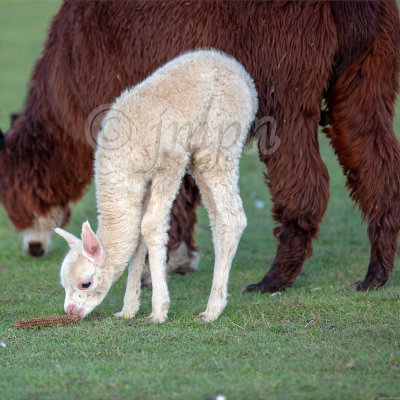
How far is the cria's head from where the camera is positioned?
13.2 ft

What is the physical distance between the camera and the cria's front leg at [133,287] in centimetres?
438

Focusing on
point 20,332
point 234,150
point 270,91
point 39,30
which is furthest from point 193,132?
point 39,30

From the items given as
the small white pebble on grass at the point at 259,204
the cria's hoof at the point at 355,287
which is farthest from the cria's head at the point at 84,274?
the small white pebble on grass at the point at 259,204

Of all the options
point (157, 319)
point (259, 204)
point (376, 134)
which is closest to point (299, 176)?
point (376, 134)

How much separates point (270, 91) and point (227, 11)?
608mm

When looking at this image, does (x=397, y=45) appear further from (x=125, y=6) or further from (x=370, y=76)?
(x=125, y=6)

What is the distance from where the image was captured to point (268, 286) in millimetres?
5066

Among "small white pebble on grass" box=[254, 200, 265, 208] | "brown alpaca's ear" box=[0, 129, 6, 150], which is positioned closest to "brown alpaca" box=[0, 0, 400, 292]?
"brown alpaca's ear" box=[0, 129, 6, 150]

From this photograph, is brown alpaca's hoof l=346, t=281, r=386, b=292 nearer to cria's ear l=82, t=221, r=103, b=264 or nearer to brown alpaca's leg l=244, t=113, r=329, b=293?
brown alpaca's leg l=244, t=113, r=329, b=293

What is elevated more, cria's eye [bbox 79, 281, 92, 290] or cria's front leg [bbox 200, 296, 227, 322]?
cria's eye [bbox 79, 281, 92, 290]

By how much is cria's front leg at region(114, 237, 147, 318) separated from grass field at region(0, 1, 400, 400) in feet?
0.27

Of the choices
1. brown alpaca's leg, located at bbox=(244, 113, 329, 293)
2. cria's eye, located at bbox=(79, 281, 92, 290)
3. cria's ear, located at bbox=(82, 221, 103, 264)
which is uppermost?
brown alpaca's leg, located at bbox=(244, 113, 329, 293)

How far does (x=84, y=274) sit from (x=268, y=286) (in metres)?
1.54

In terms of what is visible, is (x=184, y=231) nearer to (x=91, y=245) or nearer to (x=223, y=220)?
(x=223, y=220)
